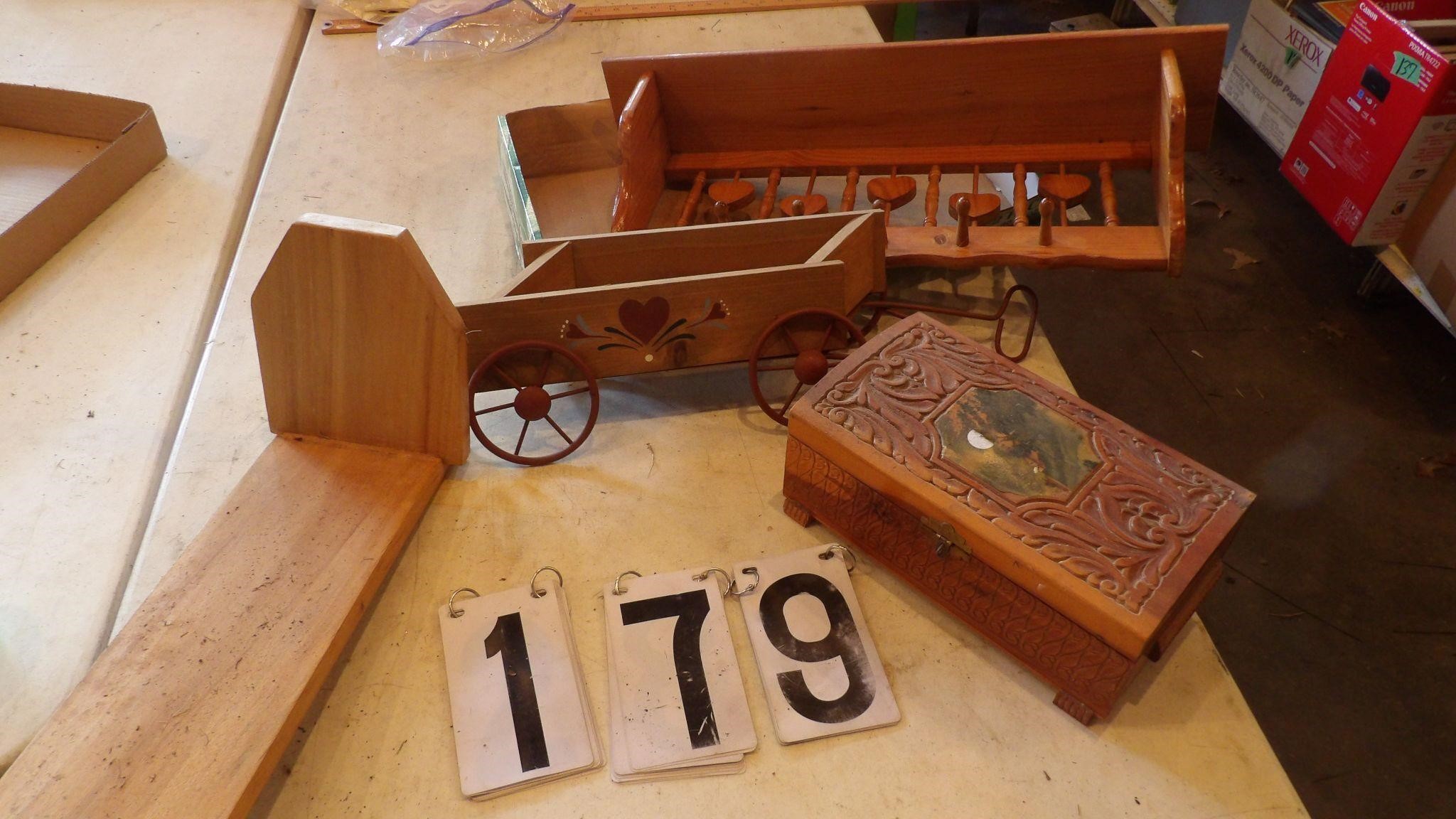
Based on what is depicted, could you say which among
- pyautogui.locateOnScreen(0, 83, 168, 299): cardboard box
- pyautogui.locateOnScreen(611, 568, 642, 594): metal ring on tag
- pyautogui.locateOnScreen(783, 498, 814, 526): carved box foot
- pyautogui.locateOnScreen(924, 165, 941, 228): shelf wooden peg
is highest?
pyautogui.locateOnScreen(924, 165, 941, 228): shelf wooden peg

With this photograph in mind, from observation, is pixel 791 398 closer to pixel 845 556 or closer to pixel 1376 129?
pixel 845 556

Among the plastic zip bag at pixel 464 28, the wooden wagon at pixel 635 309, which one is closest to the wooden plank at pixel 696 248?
the wooden wagon at pixel 635 309

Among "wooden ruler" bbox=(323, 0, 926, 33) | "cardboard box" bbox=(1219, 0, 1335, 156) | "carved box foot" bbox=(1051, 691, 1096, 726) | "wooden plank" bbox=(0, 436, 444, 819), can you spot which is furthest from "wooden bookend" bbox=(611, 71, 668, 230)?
"cardboard box" bbox=(1219, 0, 1335, 156)

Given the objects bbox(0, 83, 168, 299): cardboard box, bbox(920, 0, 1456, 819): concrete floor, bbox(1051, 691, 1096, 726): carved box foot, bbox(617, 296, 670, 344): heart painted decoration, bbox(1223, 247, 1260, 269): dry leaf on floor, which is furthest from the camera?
bbox(1223, 247, 1260, 269): dry leaf on floor

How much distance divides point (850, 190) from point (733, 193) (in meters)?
0.19

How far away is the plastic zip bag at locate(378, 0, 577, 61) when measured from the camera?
6.65 ft

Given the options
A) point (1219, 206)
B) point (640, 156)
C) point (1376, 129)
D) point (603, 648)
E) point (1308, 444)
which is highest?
point (640, 156)

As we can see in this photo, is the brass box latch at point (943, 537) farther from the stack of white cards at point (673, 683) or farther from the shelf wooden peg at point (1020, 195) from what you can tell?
the shelf wooden peg at point (1020, 195)

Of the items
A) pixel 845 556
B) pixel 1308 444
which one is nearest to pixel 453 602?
pixel 845 556

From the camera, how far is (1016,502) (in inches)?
36.7

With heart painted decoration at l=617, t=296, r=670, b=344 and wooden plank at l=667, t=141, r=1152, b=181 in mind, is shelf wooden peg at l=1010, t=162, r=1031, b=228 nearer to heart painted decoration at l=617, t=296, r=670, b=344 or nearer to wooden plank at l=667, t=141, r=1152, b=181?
wooden plank at l=667, t=141, r=1152, b=181

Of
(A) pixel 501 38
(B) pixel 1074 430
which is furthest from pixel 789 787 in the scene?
(A) pixel 501 38

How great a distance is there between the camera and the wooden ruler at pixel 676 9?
2107 millimetres

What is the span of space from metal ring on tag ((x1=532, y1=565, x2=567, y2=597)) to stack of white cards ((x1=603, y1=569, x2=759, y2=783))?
56mm
